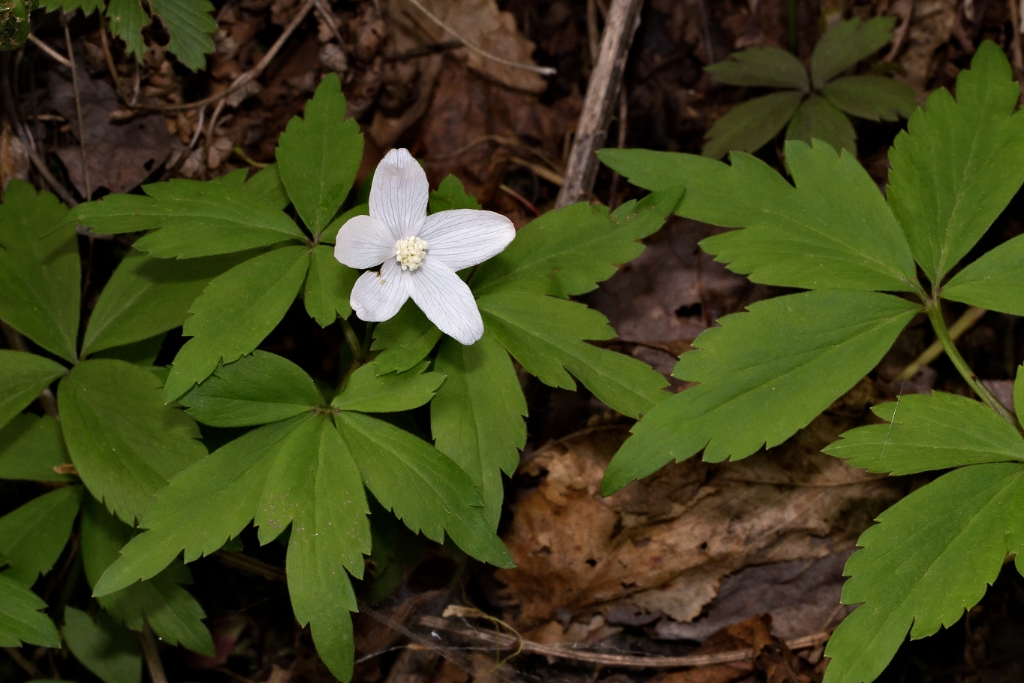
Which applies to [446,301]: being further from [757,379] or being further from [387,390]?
[757,379]

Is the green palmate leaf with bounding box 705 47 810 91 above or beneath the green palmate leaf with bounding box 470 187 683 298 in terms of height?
above

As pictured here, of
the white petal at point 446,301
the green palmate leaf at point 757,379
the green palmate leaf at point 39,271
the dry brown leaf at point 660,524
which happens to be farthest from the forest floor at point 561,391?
the white petal at point 446,301

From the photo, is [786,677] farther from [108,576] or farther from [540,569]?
[108,576]

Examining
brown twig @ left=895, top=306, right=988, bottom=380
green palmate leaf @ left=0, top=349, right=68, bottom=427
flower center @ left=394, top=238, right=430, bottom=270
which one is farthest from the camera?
brown twig @ left=895, top=306, right=988, bottom=380

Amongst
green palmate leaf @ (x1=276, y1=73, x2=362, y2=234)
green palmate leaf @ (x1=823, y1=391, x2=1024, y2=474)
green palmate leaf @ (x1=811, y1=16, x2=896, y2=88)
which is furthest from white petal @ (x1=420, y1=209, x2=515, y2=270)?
green palmate leaf @ (x1=811, y1=16, x2=896, y2=88)

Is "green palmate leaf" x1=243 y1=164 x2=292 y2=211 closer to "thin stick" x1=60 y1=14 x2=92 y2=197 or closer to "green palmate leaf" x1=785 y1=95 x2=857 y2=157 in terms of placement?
"thin stick" x1=60 y1=14 x2=92 y2=197

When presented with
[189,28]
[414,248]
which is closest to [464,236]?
[414,248]

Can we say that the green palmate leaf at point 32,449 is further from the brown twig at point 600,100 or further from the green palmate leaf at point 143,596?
the brown twig at point 600,100
